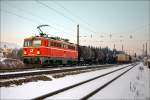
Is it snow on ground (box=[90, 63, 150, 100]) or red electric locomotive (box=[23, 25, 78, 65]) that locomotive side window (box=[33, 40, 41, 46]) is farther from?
snow on ground (box=[90, 63, 150, 100])

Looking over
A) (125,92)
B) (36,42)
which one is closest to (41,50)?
(36,42)

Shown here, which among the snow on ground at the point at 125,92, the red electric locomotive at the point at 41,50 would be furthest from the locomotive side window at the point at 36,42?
the snow on ground at the point at 125,92

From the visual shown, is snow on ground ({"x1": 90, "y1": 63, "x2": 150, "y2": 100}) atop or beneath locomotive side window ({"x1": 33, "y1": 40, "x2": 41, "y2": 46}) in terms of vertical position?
beneath

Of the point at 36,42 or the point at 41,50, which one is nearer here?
the point at 41,50

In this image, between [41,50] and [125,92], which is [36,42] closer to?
[41,50]

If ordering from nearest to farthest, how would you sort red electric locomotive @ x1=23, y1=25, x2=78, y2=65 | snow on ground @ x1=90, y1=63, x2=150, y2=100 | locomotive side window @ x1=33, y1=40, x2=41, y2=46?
1. snow on ground @ x1=90, y1=63, x2=150, y2=100
2. red electric locomotive @ x1=23, y1=25, x2=78, y2=65
3. locomotive side window @ x1=33, y1=40, x2=41, y2=46

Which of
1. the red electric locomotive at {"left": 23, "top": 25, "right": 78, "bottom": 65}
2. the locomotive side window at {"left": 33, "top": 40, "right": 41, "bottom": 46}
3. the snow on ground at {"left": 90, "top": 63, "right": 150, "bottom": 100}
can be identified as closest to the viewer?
the snow on ground at {"left": 90, "top": 63, "right": 150, "bottom": 100}

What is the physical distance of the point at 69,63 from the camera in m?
33.0

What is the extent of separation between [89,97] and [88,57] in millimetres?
36645

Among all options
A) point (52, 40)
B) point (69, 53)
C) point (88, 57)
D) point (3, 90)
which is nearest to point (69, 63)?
point (69, 53)

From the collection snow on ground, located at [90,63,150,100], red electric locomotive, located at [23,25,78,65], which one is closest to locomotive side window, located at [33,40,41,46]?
red electric locomotive, located at [23,25,78,65]

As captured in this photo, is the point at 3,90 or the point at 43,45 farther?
the point at 43,45

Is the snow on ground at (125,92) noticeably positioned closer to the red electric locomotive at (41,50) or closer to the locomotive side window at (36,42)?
the red electric locomotive at (41,50)

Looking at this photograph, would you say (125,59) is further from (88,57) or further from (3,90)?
(3,90)
